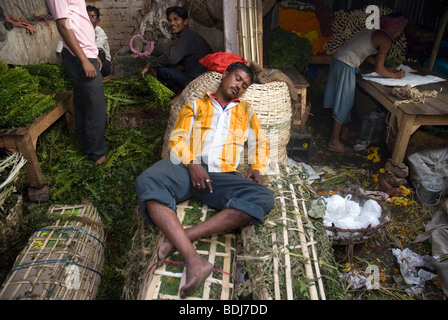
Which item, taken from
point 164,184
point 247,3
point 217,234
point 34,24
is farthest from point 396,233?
point 34,24

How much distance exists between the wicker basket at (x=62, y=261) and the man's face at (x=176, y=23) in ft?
9.55

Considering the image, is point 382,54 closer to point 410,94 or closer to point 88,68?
point 410,94

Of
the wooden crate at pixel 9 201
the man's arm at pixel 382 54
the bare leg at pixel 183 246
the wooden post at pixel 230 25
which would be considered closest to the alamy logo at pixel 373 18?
the man's arm at pixel 382 54

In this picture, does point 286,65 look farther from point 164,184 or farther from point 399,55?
point 164,184

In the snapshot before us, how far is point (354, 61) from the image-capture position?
5109 mm

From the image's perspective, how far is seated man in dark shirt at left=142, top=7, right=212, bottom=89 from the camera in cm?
470

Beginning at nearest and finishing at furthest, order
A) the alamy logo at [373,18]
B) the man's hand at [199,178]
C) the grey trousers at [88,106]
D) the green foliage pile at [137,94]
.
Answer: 1. the man's hand at [199,178]
2. the grey trousers at [88,106]
3. the green foliage pile at [137,94]
4. the alamy logo at [373,18]

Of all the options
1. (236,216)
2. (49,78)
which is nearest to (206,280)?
(236,216)

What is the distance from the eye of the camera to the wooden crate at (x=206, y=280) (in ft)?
7.11

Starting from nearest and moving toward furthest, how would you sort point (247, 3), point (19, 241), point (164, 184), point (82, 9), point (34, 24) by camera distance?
point (164, 184)
point (19, 241)
point (82, 9)
point (247, 3)
point (34, 24)

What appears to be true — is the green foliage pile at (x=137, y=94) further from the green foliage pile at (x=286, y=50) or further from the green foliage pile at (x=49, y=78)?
the green foliage pile at (x=286, y=50)

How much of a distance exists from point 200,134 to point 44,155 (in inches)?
74.4

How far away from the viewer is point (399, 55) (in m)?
6.26

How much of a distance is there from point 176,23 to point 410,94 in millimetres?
3335
